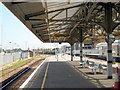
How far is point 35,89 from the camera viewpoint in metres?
8.32

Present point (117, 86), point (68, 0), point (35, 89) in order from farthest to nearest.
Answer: point (68, 0) → point (35, 89) → point (117, 86)

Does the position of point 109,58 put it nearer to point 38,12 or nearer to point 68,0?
point 68,0

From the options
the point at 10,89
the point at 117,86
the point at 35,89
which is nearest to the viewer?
the point at 117,86

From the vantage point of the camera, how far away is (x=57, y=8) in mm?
11148

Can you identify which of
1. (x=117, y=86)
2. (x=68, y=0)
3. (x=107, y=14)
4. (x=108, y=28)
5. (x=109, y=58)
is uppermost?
(x=68, y=0)

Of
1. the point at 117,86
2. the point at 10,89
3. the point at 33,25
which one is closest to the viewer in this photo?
the point at 117,86

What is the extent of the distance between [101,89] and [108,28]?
4.06 m

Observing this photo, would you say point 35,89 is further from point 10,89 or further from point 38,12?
point 38,12

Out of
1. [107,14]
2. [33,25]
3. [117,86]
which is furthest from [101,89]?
[33,25]

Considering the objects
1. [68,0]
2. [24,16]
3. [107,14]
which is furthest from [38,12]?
[107,14]

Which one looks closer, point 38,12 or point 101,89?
point 101,89

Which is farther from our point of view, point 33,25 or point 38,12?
point 33,25

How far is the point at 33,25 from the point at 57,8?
4373mm

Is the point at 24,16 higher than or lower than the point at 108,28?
higher
